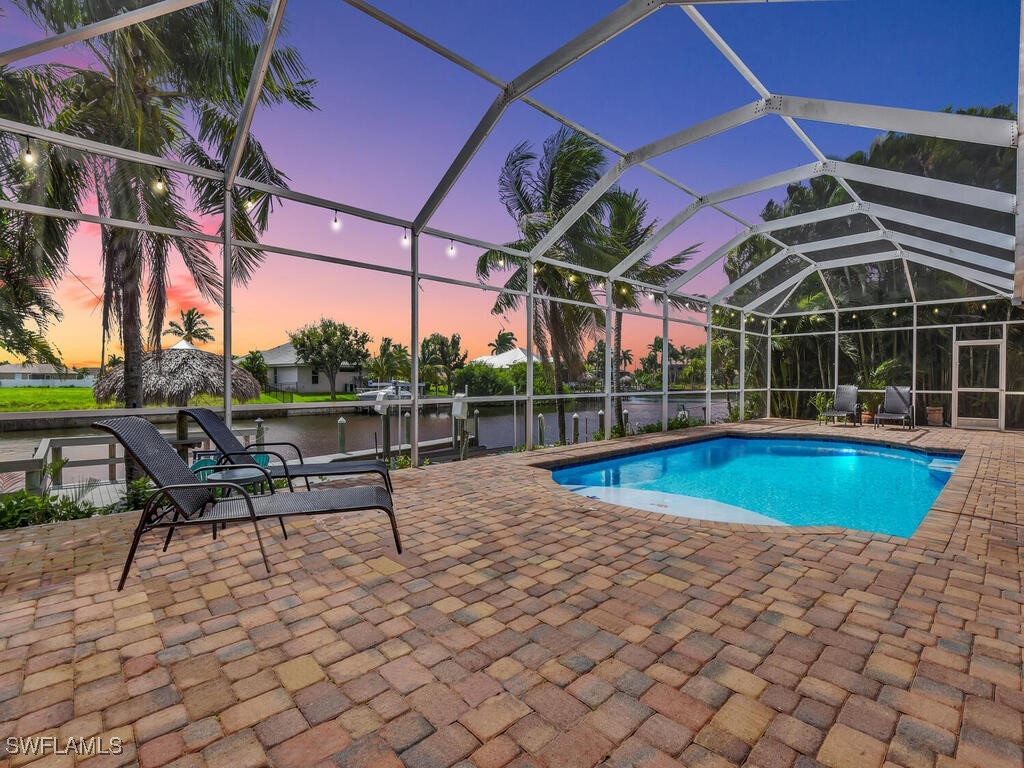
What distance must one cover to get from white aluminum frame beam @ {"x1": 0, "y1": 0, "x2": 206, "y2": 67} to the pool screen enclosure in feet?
0.04

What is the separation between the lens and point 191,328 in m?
5.14

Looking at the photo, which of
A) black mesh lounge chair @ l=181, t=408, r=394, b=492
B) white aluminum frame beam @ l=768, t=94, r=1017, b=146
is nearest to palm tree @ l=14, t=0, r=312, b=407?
black mesh lounge chair @ l=181, t=408, r=394, b=492

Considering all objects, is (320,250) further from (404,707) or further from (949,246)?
(949,246)

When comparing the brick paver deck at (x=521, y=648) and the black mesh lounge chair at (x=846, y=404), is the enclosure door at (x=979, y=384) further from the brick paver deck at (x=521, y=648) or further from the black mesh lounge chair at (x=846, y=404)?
the brick paver deck at (x=521, y=648)

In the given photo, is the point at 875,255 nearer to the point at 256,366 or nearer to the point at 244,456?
the point at 256,366

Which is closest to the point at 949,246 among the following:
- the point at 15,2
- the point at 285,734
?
the point at 285,734

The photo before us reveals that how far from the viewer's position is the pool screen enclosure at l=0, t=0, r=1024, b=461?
170 inches

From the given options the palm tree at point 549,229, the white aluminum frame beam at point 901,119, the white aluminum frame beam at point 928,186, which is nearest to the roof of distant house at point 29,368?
the white aluminum frame beam at point 901,119

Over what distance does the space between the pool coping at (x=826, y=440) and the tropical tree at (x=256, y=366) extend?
3.43 m

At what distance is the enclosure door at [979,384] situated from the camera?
10.9 m

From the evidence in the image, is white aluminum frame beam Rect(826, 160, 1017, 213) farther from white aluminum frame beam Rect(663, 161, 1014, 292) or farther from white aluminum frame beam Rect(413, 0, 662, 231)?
white aluminum frame beam Rect(413, 0, 662, 231)

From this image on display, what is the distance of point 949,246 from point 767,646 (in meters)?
9.56

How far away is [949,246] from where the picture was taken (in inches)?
327

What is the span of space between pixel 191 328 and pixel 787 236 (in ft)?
34.2
